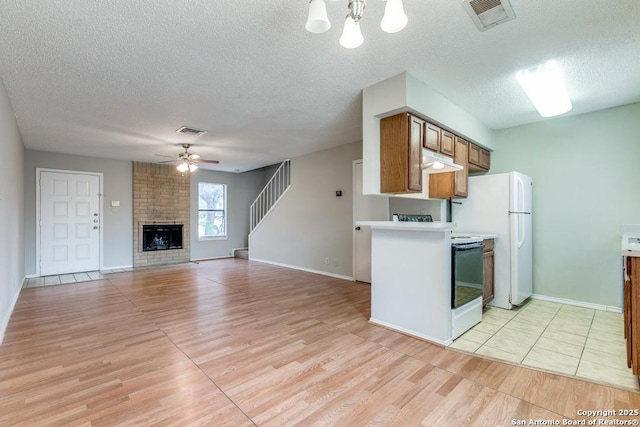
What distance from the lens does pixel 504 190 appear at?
3764mm

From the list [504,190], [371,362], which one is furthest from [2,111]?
[504,190]

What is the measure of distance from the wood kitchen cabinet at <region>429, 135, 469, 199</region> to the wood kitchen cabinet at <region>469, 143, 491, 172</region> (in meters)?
0.18

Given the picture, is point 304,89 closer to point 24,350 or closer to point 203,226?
point 24,350

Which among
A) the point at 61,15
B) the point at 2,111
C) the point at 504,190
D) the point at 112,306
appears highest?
the point at 61,15

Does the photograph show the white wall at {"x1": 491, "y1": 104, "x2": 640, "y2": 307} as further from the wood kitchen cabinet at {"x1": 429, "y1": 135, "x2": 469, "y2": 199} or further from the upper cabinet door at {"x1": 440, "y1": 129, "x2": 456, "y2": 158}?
the upper cabinet door at {"x1": 440, "y1": 129, "x2": 456, "y2": 158}

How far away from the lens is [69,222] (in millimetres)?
6129

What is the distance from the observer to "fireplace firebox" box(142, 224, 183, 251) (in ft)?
23.3

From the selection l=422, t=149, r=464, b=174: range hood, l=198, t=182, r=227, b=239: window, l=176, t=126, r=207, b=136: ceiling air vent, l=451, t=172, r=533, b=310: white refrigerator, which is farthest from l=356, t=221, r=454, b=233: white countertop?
l=198, t=182, r=227, b=239: window

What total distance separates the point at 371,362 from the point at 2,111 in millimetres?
4193

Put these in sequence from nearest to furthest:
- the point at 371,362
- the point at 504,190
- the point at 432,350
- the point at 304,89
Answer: the point at 371,362, the point at 432,350, the point at 304,89, the point at 504,190

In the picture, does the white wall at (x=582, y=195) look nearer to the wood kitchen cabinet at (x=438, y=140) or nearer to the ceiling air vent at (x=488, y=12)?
the wood kitchen cabinet at (x=438, y=140)

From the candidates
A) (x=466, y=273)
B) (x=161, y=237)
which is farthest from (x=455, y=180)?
(x=161, y=237)

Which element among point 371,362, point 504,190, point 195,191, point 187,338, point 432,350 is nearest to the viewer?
point 371,362

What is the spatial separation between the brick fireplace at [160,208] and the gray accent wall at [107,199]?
0.52 feet
